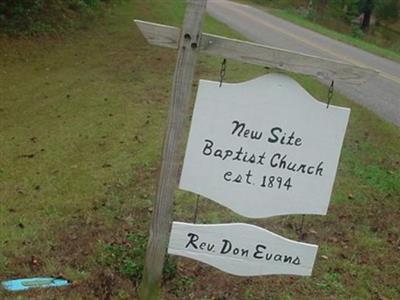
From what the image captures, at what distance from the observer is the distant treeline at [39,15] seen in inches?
521

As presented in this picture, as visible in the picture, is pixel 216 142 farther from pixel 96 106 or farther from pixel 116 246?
pixel 96 106

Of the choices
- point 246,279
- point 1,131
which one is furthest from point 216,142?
point 1,131

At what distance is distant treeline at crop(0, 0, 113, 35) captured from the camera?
521 inches

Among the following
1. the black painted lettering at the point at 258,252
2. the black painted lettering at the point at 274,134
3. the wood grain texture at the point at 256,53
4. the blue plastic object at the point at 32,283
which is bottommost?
the blue plastic object at the point at 32,283

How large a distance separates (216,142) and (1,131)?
17.0 feet

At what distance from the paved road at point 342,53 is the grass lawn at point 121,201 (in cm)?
73

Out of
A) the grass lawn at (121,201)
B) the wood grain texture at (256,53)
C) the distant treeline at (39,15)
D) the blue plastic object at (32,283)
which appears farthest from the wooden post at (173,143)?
the distant treeline at (39,15)

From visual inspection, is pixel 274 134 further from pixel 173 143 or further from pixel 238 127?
pixel 173 143

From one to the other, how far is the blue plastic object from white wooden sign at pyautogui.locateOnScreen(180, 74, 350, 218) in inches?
50.9

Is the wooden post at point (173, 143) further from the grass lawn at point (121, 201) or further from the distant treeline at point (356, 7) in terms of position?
the distant treeline at point (356, 7)

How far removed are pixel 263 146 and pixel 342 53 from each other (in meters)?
14.2

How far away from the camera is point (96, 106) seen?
26.5 ft

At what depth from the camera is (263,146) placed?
8.70 feet

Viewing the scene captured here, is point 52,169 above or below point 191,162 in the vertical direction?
below
